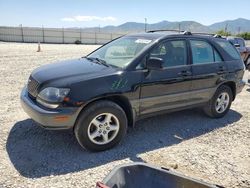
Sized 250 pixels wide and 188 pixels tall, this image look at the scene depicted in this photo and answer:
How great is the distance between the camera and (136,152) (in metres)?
4.31

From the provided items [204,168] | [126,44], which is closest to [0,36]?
[126,44]

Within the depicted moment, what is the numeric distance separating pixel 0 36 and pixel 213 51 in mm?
31848

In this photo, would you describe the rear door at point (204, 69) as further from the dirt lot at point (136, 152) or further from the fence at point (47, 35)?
the fence at point (47, 35)

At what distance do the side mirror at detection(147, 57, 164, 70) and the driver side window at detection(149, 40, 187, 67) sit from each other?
0.88 feet

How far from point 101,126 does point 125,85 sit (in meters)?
0.71

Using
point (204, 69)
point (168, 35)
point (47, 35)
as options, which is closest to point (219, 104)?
point (204, 69)

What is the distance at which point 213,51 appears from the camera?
5.66 metres

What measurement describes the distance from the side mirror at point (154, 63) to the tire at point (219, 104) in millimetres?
1895

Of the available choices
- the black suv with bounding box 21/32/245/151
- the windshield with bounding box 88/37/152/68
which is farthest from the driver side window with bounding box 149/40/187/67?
the windshield with bounding box 88/37/152/68

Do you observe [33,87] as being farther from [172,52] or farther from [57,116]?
[172,52]

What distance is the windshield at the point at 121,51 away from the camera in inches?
181

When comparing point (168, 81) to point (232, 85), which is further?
point (232, 85)

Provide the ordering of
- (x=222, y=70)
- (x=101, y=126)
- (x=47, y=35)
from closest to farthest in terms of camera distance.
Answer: (x=101, y=126), (x=222, y=70), (x=47, y=35)

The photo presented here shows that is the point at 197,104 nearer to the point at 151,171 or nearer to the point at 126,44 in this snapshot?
the point at 126,44
